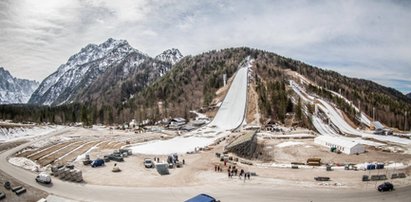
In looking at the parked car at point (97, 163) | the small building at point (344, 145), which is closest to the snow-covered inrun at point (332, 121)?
the small building at point (344, 145)

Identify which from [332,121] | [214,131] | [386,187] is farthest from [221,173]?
[332,121]

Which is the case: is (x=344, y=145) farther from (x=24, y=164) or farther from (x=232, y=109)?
(x=232, y=109)

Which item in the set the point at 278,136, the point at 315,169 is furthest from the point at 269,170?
the point at 278,136

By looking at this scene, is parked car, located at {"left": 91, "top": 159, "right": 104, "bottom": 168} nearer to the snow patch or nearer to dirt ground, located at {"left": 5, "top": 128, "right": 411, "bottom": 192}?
dirt ground, located at {"left": 5, "top": 128, "right": 411, "bottom": 192}

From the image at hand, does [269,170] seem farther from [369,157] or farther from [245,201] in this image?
[369,157]

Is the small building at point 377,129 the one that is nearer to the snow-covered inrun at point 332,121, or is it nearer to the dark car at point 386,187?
the snow-covered inrun at point 332,121

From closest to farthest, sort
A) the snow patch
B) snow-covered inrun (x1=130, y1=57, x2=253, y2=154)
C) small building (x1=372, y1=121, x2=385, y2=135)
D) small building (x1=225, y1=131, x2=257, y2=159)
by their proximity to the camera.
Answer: the snow patch
small building (x1=225, y1=131, x2=257, y2=159)
snow-covered inrun (x1=130, y1=57, x2=253, y2=154)
small building (x1=372, y1=121, x2=385, y2=135)

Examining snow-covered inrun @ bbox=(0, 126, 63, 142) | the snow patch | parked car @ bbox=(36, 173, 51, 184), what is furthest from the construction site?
snow-covered inrun @ bbox=(0, 126, 63, 142)
